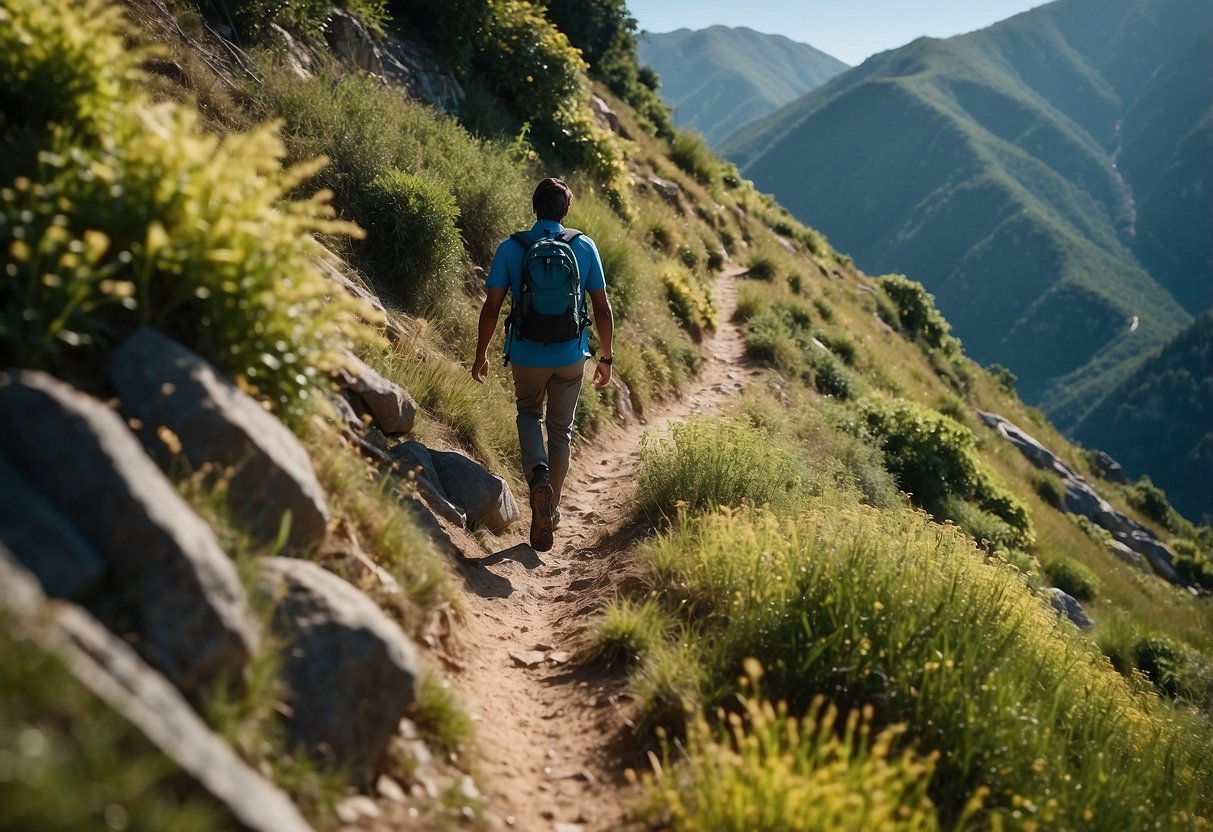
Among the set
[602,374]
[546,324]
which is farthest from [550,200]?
[602,374]

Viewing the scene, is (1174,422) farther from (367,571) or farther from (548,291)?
(367,571)

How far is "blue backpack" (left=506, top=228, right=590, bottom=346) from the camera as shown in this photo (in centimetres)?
602

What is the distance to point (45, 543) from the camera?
7.80ft

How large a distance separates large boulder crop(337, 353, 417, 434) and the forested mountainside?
0.03m

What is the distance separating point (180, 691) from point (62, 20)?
8.99 feet

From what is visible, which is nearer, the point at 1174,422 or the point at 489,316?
the point at 489,316

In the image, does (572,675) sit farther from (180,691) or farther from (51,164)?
(51,164)

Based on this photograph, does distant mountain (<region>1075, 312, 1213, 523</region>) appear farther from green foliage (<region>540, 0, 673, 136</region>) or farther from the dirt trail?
the dirt trail

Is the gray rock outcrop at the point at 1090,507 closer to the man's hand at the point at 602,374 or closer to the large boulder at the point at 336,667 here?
the man's hand at the point at 602,374

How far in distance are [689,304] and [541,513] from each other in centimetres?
852

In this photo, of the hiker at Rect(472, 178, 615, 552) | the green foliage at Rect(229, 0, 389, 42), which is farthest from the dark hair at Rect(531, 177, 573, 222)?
the green foliage at Rect(229, 0, 389, 42)

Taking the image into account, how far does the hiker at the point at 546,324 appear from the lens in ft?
20.0

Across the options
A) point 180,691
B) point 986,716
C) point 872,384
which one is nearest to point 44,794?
point 180,691

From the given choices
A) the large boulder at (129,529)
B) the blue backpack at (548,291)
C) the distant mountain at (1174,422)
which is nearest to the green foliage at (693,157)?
the blue backpack at (548,291)
